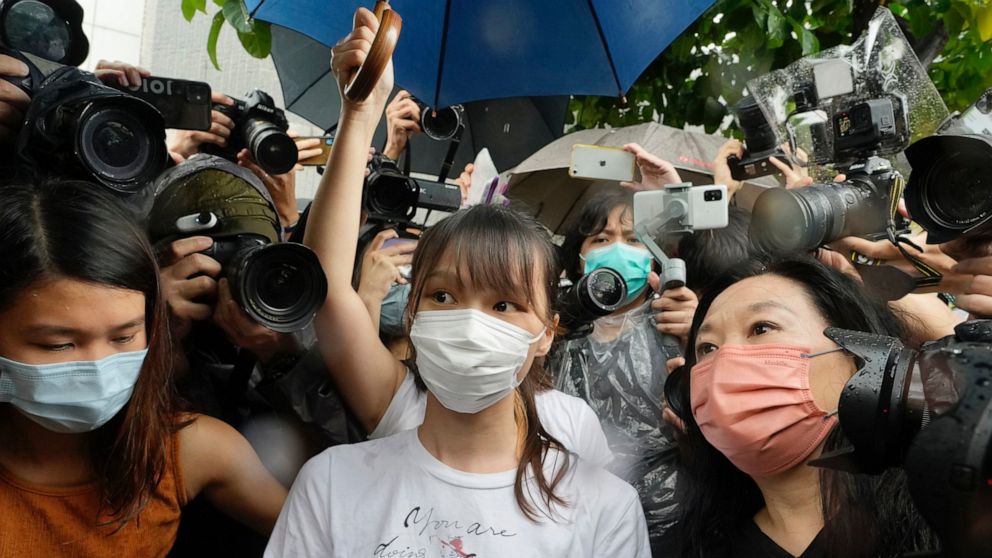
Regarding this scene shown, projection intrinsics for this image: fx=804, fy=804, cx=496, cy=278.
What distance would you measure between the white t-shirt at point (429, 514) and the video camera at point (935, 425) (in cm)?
64

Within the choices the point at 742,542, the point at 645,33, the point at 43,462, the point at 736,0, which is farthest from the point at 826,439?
the point at 736,0

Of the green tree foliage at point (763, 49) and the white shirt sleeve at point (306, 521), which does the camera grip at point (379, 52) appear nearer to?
the white shirt sleeve at point (306, 521)

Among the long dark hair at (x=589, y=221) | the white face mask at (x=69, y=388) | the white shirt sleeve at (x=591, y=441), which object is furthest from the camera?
the long dark hair at (x=589, y=221)

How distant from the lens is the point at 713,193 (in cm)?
249

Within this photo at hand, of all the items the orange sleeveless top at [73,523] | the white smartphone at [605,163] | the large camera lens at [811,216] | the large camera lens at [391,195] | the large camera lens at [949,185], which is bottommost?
the orange sleeveless top at [73,523]

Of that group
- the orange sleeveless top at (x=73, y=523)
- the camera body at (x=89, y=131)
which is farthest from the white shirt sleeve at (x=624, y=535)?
the camera body at (x=89, y=131)

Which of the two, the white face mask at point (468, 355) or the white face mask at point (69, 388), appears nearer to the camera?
the white face mask at point (69, 388)

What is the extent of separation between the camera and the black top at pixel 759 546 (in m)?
1.85

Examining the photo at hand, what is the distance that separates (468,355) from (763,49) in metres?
2.58

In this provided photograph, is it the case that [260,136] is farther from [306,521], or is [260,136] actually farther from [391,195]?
[306,521]

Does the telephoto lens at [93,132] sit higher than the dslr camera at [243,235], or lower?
higher

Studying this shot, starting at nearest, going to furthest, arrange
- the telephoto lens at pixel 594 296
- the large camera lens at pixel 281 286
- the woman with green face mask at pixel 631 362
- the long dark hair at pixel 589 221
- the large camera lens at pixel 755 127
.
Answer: the large camera lens at pixel 281 286 → the woman with green face mask at pixel 631 362 → the telephoto lens at pixel 594 296 → the large camera lens at pixel 755 127 → the long dark hair at pixel 589 221

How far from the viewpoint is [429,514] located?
186 cm

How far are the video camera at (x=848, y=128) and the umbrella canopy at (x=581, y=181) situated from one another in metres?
1.31
